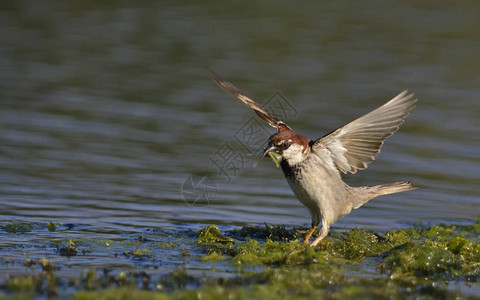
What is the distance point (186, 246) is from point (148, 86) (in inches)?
316

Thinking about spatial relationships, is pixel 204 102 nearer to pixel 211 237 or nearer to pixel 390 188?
pixel 390 188

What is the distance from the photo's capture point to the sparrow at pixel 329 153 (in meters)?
8.14

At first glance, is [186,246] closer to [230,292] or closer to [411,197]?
[230,292]

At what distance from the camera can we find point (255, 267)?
762 centimetres

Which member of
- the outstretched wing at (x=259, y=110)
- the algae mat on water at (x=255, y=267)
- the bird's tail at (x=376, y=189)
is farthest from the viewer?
the bird's tail at (x=376, y=189)

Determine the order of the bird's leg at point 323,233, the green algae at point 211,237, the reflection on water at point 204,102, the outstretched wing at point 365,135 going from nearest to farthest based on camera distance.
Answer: the outstretched wing at point 365,135 → the bird's leg at point 323,233 → the green algae at point 211,237 → the reflection on water at point 204,102

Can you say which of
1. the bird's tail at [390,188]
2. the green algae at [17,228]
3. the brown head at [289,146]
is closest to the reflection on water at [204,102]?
the green algae at [17,228]

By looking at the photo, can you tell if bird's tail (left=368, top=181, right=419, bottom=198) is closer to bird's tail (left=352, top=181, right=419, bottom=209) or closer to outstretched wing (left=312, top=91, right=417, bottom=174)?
bird's tail (left=352, top=181, right=419, bottom=209)

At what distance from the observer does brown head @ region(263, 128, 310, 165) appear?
26.5 feet

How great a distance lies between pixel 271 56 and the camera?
1852 centimetres

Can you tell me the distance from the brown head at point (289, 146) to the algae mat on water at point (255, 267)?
2.87 feet

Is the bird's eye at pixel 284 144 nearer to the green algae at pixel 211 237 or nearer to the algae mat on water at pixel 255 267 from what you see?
the algae mat on water at pixel 255 267

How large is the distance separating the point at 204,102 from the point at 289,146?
7.30 m

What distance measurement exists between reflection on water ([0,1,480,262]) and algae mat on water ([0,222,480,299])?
3.53ft
